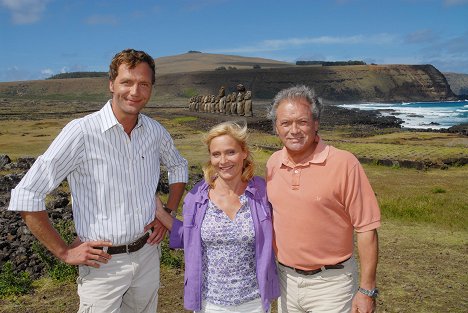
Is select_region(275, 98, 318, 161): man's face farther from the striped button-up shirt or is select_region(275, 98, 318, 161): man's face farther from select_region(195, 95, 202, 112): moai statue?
select_region(195, 95, 202, 112): moai statue

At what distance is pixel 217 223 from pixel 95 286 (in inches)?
39.2

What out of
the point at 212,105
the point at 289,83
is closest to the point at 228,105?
the point at 212,105

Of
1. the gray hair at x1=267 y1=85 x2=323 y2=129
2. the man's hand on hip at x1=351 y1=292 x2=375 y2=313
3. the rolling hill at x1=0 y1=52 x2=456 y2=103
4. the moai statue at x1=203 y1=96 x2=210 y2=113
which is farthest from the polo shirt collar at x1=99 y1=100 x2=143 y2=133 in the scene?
the rolling hill at x1=0 y1=52 x2=456 y2=103

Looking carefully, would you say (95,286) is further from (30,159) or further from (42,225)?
(30,159)

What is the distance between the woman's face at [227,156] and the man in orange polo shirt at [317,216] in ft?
1.00

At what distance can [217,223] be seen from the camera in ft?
11.0

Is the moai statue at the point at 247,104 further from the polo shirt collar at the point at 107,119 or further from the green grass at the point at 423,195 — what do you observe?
the polo shirt collar at the point at 107,119

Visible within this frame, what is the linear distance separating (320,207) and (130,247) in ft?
4.59

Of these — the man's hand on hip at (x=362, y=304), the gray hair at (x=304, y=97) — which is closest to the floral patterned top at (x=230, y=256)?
the man's hand on hip at (x=362, y=304)

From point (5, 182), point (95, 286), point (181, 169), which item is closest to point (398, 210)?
point (181, 169)

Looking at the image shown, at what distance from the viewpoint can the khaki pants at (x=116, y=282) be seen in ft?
11.3

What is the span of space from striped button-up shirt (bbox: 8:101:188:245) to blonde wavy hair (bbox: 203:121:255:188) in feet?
1.51

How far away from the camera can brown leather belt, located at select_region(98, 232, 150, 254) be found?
3.44 metres

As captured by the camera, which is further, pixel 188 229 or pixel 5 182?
pixel 5 182
